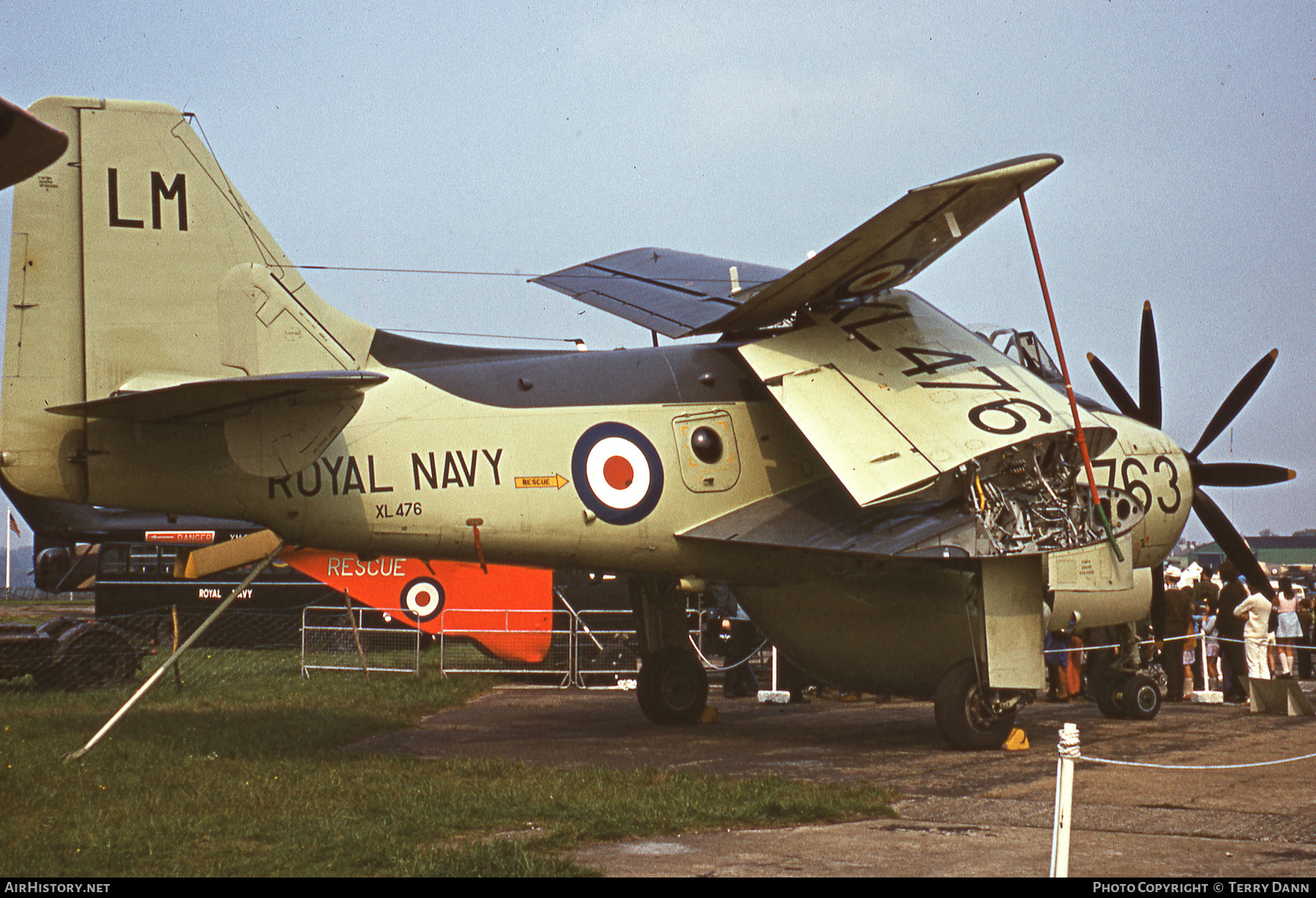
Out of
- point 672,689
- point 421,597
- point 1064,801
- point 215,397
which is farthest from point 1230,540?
point 421,597

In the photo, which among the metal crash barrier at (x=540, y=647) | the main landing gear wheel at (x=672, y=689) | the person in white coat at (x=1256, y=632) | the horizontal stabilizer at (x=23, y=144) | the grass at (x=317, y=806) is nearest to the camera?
the horizontal stabilizer at (x=23, y=144)

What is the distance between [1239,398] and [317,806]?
14.2m

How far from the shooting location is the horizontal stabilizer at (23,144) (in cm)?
522

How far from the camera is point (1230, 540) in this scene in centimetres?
1666

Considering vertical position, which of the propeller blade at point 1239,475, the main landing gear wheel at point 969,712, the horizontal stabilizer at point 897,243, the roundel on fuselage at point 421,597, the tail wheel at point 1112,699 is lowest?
the tail wheel at point 1112,699

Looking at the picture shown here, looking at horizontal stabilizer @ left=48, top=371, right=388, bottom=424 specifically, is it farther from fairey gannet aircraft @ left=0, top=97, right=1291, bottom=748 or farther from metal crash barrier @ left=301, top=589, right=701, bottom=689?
metal crash barrier @ left=301, top=589, right=701, bottom=689

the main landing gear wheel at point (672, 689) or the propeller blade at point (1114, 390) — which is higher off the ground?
the propeller blade at point (1114, 390)

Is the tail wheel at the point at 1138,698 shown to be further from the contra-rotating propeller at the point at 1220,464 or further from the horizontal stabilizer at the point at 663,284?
the horizontal stabilizer at the point at 663,284

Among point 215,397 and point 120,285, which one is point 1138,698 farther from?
point 120,285

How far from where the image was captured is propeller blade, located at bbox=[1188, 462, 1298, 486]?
1594 centimetres

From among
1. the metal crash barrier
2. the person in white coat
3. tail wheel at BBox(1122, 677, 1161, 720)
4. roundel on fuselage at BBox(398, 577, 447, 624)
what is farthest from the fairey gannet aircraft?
roundel on fuselage at BBox(398, 577, 447, 624)

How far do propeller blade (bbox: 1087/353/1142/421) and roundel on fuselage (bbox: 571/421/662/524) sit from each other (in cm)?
816

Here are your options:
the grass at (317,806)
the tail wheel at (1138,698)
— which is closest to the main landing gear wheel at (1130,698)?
the tail wheel at (1138,698)

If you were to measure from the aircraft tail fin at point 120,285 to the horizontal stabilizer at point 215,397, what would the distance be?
25 centimetres
